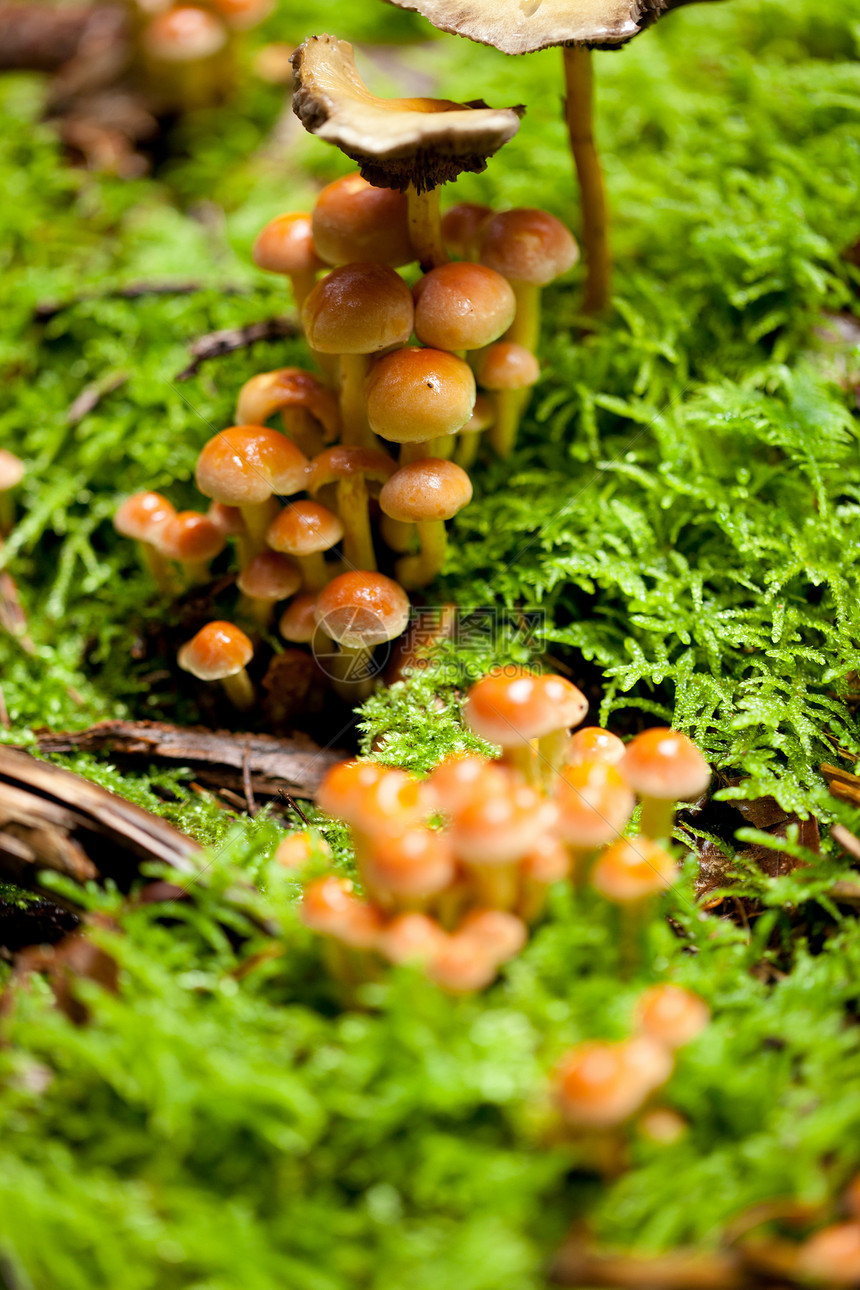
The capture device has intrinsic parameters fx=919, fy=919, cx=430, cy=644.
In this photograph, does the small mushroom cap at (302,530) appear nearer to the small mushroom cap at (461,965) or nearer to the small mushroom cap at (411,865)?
the small mushroom cap at (411,865)

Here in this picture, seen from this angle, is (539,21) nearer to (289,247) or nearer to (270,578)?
(289,247)

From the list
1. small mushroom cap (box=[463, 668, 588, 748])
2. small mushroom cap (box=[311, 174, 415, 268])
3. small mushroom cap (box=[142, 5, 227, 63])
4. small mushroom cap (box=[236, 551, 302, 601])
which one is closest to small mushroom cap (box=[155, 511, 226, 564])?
small mushroom cap (box=[236, 551, 302, 601])

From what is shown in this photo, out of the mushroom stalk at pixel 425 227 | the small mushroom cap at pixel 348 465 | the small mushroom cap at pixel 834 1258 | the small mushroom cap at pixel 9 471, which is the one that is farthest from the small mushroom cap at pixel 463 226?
the small mushroom cap at pixel 834 1258

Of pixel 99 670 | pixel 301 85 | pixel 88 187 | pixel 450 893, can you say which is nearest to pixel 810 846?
pixel 450 893

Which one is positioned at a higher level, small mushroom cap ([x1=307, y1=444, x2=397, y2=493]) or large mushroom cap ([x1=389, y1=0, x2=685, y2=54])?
large mushroom cap ([x1=389, y1=0, x2=685, y2=54])

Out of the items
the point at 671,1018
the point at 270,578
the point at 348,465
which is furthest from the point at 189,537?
the point at 671,1018

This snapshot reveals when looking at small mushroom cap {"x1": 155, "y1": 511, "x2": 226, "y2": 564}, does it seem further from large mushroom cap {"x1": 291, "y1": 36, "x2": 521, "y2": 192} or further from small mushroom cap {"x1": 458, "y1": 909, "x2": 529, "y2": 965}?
small mushroom cap {"x1": 458, "y1": 909, "x2": 529, "y2": 965}

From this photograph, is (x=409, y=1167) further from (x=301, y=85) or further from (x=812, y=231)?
(x=812, y=231)
